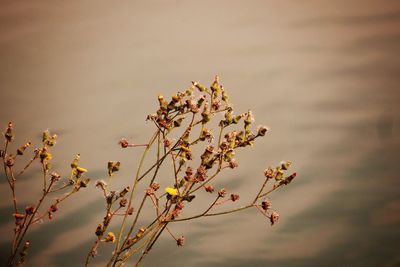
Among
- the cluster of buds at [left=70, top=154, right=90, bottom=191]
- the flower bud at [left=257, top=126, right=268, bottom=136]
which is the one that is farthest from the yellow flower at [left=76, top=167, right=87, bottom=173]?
the flower bud at [left=257, top=126, right=268, bottom=136]

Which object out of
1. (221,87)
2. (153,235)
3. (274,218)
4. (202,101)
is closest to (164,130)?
(202,101)

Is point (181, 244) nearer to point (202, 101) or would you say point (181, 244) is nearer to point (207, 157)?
point (207, 157)

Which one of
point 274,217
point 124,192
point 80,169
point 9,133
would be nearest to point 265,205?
point 274,217

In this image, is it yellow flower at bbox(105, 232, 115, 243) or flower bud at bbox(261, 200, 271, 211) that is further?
flower bud at bbox(261, 200, 271, 211)

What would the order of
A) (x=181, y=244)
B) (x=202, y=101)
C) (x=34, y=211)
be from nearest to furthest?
(x=34, y=211)
(x=181, y=244)
(x=202, y=101)

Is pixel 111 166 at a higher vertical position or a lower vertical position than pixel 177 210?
higher

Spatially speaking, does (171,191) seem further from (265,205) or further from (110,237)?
(265,205)

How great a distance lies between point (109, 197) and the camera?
182 cm

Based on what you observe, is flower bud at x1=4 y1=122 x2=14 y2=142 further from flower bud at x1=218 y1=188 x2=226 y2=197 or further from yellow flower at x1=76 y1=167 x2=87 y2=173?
flower bud at x1=218 y1=188 x2=226 y2=197

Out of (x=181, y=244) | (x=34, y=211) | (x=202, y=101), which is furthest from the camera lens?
(x=202, y=101)

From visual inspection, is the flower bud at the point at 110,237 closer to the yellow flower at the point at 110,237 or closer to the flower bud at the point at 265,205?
the yellow flower at the point at 110,237

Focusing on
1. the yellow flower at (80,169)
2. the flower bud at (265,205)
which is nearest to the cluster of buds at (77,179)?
the yellow flower at (80,169)

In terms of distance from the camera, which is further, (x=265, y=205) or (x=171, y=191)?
(x=265, y=205)

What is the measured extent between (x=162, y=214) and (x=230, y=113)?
61 cm
